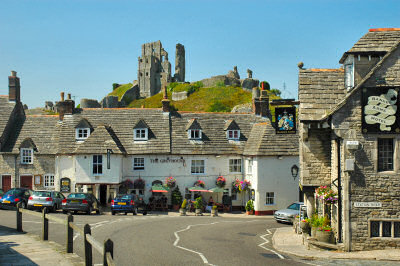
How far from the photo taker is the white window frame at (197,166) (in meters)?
39.8

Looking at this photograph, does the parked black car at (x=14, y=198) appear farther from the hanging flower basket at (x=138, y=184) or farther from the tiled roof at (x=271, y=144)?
the tiled roof at (x=271, y=144)

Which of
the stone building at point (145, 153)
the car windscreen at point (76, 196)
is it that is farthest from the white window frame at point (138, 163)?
the car windscreen at point (76, 196)

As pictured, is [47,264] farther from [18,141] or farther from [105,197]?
[18,141]

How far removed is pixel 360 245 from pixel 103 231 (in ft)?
40.3

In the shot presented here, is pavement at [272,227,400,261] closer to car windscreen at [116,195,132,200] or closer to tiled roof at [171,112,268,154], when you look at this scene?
car windscreen at [116,195,132,200]

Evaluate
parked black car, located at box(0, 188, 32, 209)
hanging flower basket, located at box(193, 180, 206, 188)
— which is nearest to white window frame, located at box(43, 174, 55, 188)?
parked black car, located at box(0, 188, 32, 209)

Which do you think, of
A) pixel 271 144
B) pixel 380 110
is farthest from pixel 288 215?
pixel 380 110

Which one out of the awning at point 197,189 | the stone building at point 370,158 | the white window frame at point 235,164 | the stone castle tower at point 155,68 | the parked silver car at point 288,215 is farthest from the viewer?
the stone castle tower at point 155,68

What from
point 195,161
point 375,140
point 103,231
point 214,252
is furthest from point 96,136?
point 375,140

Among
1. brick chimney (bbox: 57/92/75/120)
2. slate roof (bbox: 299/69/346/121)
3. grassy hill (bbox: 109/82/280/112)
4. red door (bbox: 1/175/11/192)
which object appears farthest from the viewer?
grassy hill (bbox: 109/82/280/112)

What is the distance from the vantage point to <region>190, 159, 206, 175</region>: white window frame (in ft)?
131

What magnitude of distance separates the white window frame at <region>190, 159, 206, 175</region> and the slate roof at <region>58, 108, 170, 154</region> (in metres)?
2.60

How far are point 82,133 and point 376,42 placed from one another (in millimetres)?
27636

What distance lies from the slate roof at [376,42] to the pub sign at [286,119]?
170 inches
